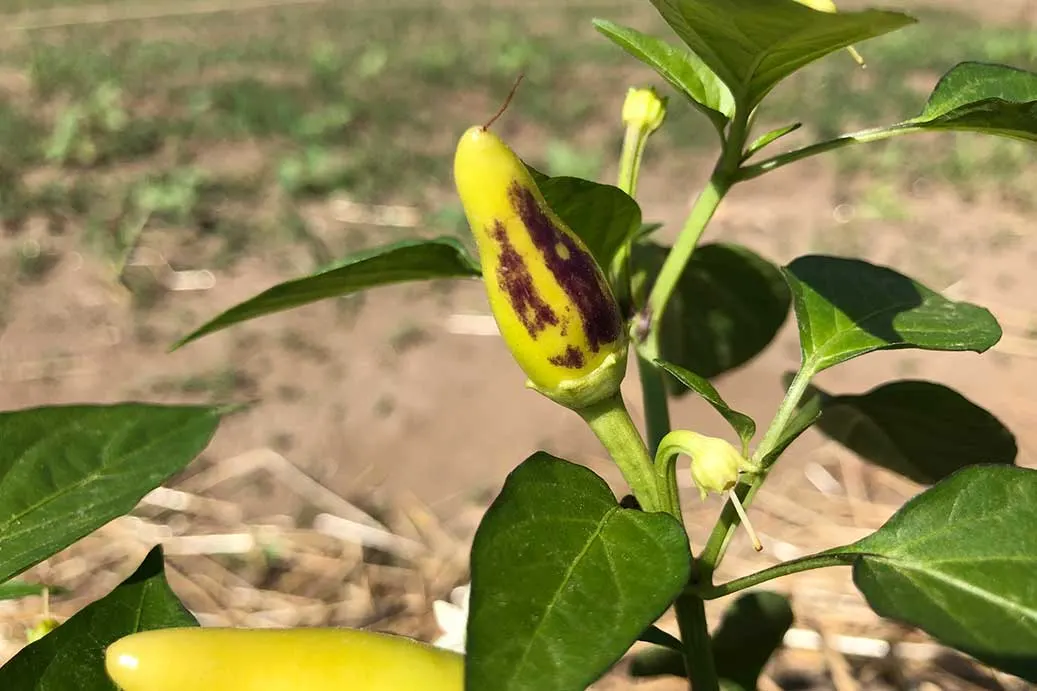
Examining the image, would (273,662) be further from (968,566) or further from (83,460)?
(968,566)

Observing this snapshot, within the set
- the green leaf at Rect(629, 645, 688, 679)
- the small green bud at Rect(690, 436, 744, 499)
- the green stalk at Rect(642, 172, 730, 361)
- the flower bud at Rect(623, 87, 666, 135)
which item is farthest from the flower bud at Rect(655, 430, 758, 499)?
the green leaf at Rect(629, 645, 688, 679)

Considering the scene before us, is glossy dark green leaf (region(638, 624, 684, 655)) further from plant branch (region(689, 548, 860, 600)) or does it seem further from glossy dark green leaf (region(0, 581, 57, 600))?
glossy dark green leaf (region(0, 581, 57, 600))

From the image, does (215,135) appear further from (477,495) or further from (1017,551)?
(1017,551)

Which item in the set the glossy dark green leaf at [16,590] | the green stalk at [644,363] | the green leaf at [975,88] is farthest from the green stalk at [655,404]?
the glossy dark green leaf at [16,590]

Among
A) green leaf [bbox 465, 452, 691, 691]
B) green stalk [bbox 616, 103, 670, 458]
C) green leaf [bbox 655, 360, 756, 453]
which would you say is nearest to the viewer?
green leaf [bbox 465, 452, 691, 691]

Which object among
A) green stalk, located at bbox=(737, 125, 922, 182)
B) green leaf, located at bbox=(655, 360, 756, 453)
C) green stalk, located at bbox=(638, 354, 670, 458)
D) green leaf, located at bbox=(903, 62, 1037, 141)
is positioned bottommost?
green stalk, located at bbox=(638, 354, 670, 458)

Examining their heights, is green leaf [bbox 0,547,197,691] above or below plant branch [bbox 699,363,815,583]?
below

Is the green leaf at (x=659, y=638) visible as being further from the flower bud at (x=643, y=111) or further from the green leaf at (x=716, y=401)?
the flower bud at (x=643, y=111)

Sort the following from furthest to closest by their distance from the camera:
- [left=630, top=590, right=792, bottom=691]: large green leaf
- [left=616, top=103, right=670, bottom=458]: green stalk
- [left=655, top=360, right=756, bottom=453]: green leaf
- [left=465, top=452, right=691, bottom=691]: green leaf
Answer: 1. [left=630, top=590, right=792, bottom=691]: large green leaf
2. [left=616, top=103, right=670, bottom=458]: green stalk
3. [left=655, top=360, right=756, bottom=453]: green leaf
4. [left=465, top=452, right=691, bottom=691]: green leaf
